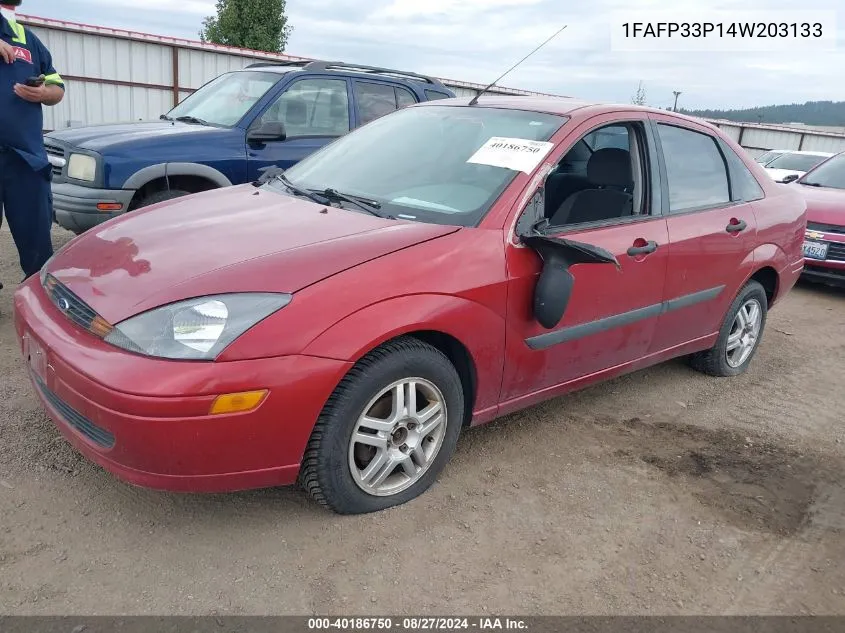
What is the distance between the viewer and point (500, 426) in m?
3.68

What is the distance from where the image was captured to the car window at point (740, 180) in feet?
14.2

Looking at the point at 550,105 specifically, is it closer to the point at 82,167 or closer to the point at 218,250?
the point at 218,250

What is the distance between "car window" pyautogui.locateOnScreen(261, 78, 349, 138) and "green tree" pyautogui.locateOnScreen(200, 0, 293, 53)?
2085 cm

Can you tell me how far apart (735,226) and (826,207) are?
13.4ft

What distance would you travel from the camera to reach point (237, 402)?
7.54ft

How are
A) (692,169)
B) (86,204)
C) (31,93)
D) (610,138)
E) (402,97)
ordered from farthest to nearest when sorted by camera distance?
(402,97) < (86,204) < (31,93) < (692,169) < (610,138)

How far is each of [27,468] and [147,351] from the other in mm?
1080

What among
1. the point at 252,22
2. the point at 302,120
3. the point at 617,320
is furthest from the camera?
the point at 252,22

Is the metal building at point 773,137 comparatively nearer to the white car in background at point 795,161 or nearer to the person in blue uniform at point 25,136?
the white car in background at point 795,161

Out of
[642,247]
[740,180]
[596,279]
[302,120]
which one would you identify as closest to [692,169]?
[740,180]

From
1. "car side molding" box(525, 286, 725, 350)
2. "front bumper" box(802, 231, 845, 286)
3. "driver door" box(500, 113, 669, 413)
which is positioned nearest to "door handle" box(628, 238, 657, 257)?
"driver door" box(500, 113, 669, 413)

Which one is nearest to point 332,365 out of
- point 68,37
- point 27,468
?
point 27,468

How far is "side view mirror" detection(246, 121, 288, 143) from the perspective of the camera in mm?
5926

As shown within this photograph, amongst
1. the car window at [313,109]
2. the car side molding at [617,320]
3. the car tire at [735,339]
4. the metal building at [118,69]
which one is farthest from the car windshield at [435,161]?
the metal building at [118,69]
